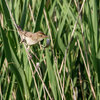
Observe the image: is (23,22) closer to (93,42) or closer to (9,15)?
(9,15)

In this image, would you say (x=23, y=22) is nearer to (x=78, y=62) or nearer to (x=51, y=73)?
(x=51, y=73)

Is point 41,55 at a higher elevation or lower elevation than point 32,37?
lower

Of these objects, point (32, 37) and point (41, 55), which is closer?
point (32, 37)

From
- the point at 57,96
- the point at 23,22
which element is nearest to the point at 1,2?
the point at 23,22

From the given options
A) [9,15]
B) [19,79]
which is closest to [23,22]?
[9,15]

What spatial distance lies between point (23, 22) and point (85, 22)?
2.20ft

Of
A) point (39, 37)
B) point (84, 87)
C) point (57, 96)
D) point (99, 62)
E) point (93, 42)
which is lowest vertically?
point (84, 87)

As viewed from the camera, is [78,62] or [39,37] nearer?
[39,37]

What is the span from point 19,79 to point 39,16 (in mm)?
443

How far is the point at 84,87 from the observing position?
2156mm

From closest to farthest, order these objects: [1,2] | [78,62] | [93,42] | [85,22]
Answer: [1,2]
[93,42]
[85,22]
[78,62]

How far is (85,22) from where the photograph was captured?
1.94 metres

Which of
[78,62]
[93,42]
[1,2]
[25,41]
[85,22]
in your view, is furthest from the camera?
[78,62]

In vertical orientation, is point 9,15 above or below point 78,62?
above
